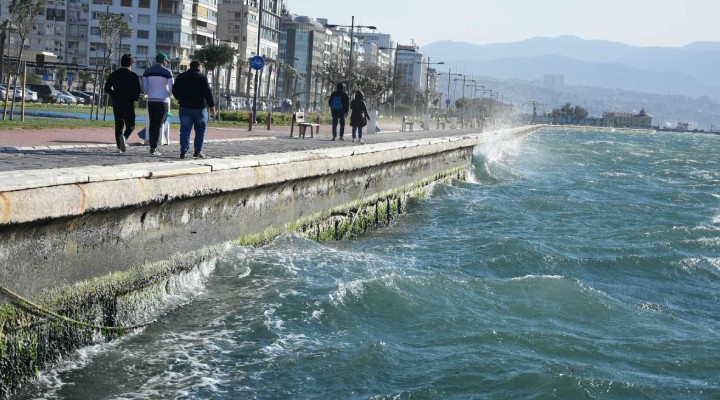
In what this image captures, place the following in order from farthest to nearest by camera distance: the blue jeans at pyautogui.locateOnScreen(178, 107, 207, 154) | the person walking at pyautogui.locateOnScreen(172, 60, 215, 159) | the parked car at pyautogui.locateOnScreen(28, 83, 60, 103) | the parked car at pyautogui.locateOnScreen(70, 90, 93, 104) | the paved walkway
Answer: the parked car at pyautogui.locateOnScreen(70, 90, 93, 104) < the parked car at pyautogui.locateOnScreen(28, 83, 60, 103) < the blue jeans at pyautogui.locateOnScreen(178, 107, 207, 154) < the person walking at pyautogui.locateOnScreen(172, 60, 215, 159) < the paved walkway

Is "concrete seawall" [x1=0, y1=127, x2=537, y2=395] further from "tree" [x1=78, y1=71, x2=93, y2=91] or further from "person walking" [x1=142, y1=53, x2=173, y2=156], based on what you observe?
"tree" [x1=78, y1=71, x2=93, y2=91]

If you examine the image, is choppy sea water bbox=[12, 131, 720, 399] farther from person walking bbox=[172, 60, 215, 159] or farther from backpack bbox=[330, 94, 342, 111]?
backpack bbox=[330, 94, 342, 111]

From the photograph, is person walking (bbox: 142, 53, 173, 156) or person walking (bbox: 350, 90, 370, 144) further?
person walking (bbox: 350, 90, 370, 144)

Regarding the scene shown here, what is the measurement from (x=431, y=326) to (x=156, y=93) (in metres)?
7.76

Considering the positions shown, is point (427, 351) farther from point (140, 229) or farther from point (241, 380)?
point (140, 229)

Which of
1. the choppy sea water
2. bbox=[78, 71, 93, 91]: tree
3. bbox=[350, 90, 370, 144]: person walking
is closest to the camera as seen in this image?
the choppy sea water

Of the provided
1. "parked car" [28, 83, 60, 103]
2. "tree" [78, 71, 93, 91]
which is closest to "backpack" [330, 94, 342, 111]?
"parked car" [28, 83, 60, 103]

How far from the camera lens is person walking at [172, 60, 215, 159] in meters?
15.8

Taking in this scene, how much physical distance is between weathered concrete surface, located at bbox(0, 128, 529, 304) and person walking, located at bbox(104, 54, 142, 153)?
2.42 metres

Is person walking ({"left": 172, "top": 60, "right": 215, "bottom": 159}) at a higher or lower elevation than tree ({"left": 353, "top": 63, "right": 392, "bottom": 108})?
lower

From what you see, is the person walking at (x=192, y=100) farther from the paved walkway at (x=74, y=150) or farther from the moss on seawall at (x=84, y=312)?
the moss on seawall at (x=84, y=312)

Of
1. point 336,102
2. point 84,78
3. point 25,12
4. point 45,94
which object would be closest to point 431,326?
point 336,102

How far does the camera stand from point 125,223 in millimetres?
10305

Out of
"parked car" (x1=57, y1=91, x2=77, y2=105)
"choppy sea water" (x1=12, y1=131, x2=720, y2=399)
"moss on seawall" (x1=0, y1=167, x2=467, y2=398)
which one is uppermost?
"parked car" (x1=57, y1=91, x2=77, y2=105)
